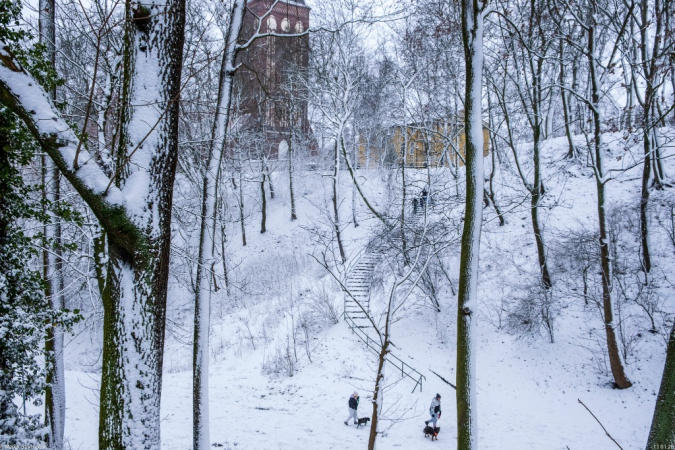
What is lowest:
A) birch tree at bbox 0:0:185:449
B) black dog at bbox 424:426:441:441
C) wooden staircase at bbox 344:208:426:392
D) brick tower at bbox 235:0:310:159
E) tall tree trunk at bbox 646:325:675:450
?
black dog at bbox 424:426:441:441

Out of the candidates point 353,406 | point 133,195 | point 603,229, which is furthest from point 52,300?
point 603,229

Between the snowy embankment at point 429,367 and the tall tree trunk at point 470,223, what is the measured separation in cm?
191

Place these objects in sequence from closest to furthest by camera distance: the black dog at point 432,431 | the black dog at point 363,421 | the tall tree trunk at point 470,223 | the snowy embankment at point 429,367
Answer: the tall tree trunk at point 470,223
the black dog at point 432,431
the snowy embankment at point 429,367
the black dog at point 363,421

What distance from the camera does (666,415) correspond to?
3189 mm

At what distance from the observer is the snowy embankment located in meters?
9.85

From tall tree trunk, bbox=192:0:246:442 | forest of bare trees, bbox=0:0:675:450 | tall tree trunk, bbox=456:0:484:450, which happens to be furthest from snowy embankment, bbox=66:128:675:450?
tall tree trunk, bbox=456:0:484:450

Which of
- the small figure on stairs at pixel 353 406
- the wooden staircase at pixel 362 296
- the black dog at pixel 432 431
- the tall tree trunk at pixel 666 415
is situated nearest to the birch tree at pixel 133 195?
the tall tree trunk at pixel 666 415

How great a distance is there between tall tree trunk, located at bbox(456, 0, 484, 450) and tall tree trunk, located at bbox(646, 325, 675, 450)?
1.93 meters

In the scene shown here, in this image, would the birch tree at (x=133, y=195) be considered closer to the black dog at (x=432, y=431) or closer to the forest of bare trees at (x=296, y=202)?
the forest of bare trees at (x=296, y=202)

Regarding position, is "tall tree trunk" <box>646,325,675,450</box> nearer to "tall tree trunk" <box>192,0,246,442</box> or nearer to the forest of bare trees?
the forest of bare trees

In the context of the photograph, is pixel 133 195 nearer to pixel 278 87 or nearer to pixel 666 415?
pixel 666 415

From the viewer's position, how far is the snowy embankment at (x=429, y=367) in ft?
32.3

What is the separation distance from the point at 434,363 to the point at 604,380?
4.85 m

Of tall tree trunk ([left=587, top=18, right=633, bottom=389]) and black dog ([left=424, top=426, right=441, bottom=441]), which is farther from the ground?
tall tree trunk ([left=587, top=18, right=633, bottom=389])
